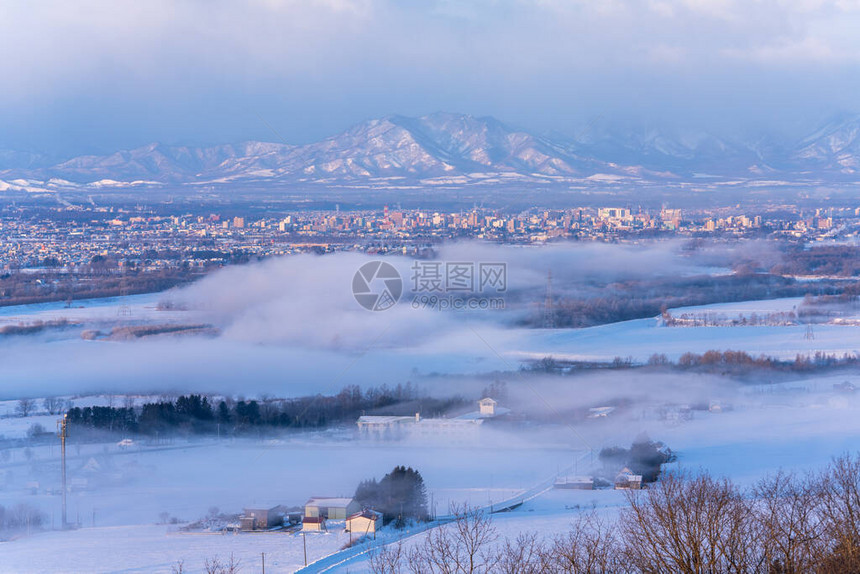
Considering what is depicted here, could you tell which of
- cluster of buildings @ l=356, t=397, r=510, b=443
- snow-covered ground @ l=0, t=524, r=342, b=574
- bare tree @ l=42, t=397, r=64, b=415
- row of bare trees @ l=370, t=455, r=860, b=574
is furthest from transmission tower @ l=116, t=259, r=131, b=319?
row of bare trees @ l=370, t=455, r=860, b=574

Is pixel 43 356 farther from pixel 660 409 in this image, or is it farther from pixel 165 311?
pixel 660 409

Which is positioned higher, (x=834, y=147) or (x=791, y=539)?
(x=834, y=147)

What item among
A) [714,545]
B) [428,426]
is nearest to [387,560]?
[714,545]

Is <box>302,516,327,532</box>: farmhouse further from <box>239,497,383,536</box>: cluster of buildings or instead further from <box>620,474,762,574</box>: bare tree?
<box>620,474,762,574</box>: bare tree

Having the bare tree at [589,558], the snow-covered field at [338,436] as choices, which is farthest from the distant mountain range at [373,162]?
the bare tree at [589,558]

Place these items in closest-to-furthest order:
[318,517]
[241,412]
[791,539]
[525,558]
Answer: [791,539]
[525,558]
[318,517]
[241,412]

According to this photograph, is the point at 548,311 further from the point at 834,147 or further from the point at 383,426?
the point at 834,147

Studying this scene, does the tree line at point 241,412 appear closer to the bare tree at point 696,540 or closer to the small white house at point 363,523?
the small white house at point 363,523
